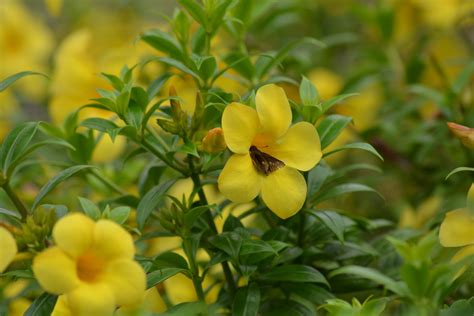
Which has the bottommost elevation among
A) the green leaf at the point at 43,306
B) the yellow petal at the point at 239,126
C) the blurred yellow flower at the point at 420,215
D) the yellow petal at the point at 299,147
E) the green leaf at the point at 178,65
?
the blurred yellow flower at the point at 420,215

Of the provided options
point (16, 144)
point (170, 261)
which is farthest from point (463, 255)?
point (16, 144)

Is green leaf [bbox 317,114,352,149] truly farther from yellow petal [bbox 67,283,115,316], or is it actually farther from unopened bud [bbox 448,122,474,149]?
yellow petal [bbox 67,283,115,316]

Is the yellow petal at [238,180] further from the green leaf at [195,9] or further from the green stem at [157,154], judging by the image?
the green leaf at [195,9]

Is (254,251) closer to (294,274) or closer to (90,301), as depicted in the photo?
(294,274)

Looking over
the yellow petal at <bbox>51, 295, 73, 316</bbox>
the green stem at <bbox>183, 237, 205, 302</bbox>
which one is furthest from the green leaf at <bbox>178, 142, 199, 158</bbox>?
the yellow petal at <bbox>51, 295, 73, 316</bbox>

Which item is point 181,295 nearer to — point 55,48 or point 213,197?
point 213,197

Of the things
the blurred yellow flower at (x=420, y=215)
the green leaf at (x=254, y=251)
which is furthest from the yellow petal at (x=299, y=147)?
the blurred yellow flower at (x=420, y=215)
